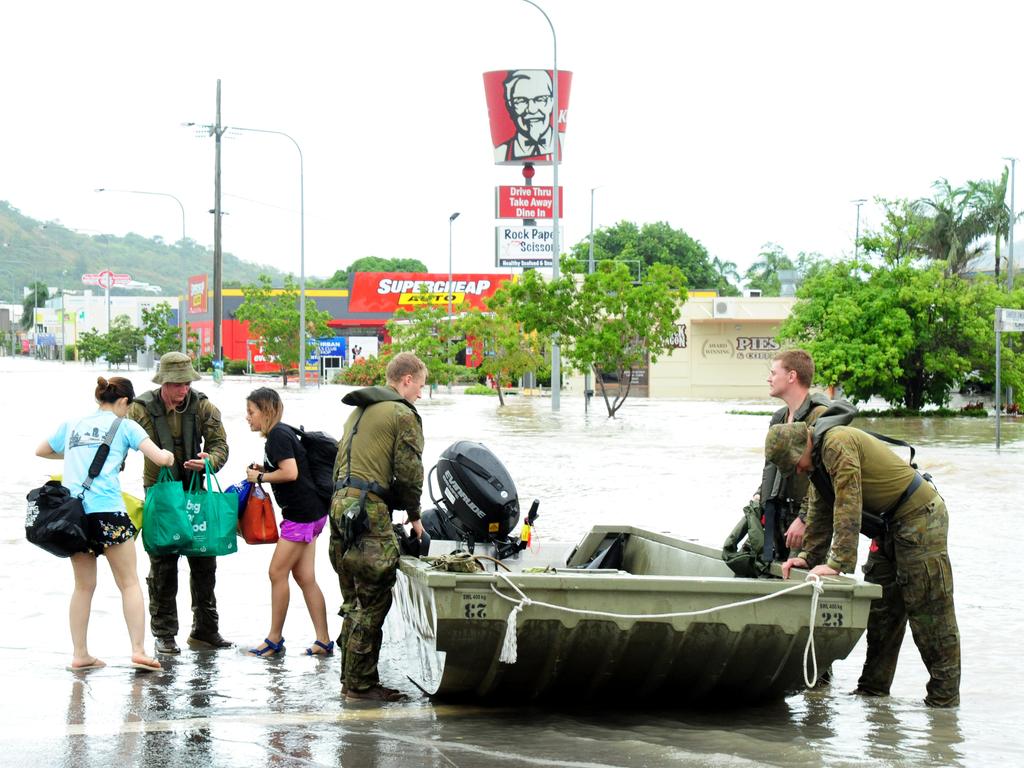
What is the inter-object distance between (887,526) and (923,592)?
1.21 feet

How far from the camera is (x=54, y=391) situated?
47031 millimetres

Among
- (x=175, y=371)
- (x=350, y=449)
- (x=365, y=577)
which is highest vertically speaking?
(x=175, y=371)

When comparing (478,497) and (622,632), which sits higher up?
(478,497)

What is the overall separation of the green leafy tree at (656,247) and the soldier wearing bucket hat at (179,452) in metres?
88.1

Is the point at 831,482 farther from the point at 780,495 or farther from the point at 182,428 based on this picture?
the point at 182,428

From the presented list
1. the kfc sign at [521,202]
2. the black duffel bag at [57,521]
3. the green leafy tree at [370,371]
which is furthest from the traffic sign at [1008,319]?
the green leafy tree at [370,371]

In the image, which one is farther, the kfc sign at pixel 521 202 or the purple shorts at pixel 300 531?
the kfc sign at pixel 521 202

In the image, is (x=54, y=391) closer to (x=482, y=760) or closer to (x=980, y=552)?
(x=980, y=552)

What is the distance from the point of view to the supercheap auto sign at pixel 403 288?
80.8 metres

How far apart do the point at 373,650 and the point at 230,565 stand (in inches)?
191

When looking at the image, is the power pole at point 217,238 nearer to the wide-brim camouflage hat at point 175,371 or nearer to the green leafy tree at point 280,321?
the green leafy tree at point 280,321

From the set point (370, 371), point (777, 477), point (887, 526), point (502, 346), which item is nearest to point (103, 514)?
point (777, 477)

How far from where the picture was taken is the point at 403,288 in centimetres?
8181

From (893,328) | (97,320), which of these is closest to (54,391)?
(893,328)
